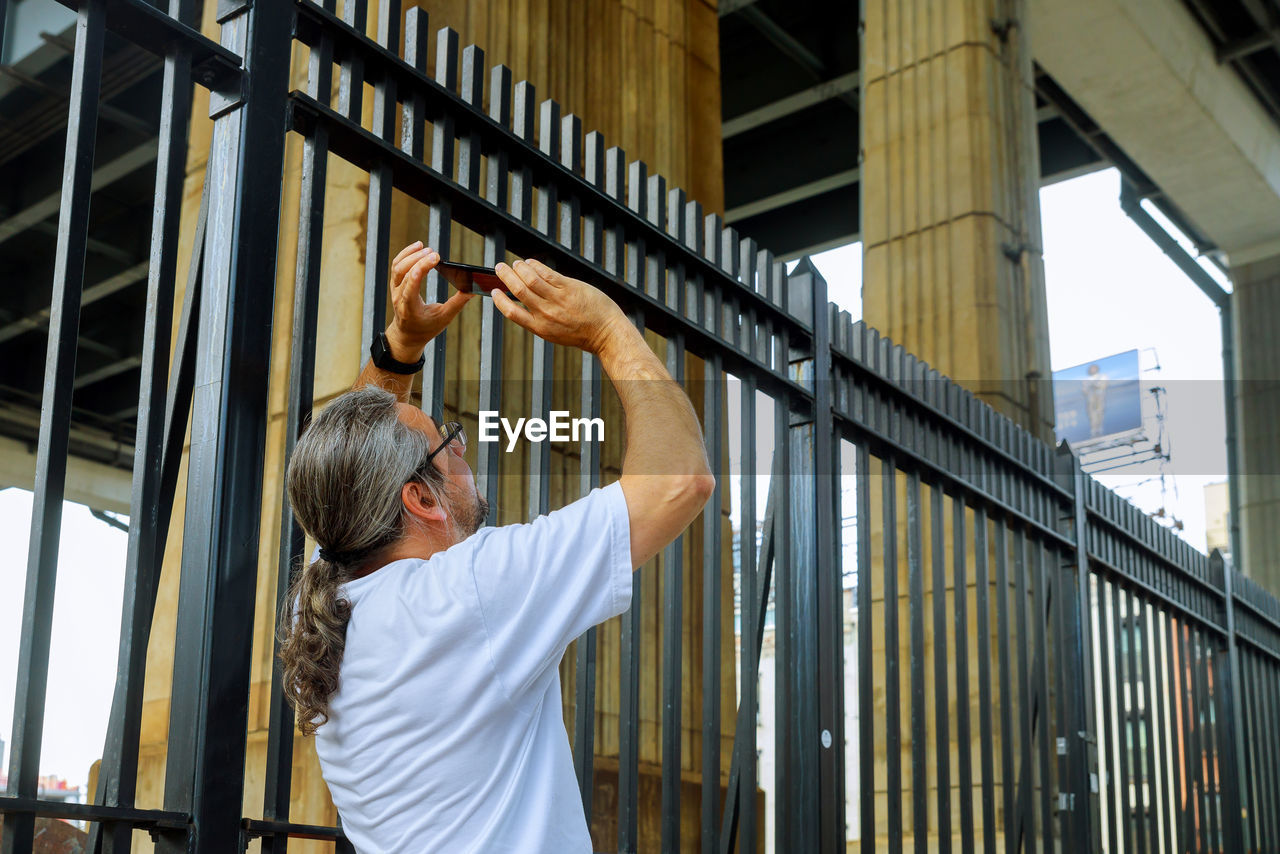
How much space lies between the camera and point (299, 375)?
2.58 m

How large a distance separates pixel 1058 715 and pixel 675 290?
3338 mm

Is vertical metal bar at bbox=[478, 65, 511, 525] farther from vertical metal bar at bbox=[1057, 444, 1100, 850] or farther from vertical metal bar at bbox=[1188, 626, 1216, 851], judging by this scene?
vertical metal bar at bbox=[1188, 626, 1216, 851]

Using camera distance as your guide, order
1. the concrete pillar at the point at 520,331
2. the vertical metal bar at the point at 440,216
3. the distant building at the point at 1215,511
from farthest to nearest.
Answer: the distant building at the point at 1215,511 → the concrete pillar at the point at 520,331 → the vertical metal bar at the point at 440,216

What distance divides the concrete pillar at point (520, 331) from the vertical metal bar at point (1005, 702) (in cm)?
118

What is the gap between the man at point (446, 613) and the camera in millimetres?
1959

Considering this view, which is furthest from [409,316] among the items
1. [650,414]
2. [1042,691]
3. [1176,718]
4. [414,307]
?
[1176,718]

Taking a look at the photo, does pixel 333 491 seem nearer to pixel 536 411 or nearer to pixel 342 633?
pixel 342 633

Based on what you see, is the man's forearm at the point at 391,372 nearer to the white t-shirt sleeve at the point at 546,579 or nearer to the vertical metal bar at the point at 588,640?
the vertical metal bar at the point at 588,640

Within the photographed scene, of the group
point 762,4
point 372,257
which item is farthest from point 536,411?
point 762,4

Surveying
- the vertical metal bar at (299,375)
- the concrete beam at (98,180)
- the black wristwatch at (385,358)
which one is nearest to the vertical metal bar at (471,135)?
the vertical metal bar at (299,375)

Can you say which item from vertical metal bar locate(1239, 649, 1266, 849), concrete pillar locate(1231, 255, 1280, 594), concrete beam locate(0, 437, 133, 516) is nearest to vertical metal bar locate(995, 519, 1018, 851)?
vertical metal bar locate(1239, 649, 1266, 849)

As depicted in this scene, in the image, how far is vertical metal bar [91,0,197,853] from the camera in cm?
214

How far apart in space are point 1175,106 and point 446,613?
→ 15106 millimetres

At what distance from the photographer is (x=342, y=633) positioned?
206 centimetres
